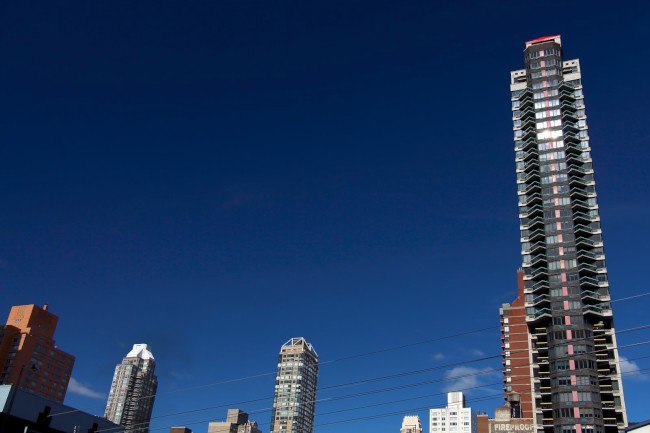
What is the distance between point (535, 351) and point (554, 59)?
83.2m

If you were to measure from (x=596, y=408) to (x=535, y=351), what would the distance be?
2137 centimetres

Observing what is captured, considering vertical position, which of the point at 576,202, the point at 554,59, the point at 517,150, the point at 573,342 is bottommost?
the point at 573,342

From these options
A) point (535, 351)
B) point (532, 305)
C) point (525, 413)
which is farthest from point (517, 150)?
point (525, 413)

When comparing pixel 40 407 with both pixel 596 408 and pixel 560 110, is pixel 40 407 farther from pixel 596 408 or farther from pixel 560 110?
pixel 560 110

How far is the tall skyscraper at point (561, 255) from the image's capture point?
13262 centimetres

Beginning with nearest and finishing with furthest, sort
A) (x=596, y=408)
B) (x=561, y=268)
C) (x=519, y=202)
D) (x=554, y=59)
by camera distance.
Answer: (x=596, y=408)
(x=561, y=268)
(x=519, y=202)
(x=554, y=59)

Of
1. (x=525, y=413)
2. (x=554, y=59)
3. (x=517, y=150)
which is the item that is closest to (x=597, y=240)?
(x=517, y=150)

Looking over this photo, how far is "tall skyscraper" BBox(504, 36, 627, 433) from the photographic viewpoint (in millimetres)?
132625

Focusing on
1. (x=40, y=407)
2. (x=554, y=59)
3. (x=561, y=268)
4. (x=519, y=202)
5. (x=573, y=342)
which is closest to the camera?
(x=40, y=407)

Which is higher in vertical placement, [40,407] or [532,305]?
[532,305]

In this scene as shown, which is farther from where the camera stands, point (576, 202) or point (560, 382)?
point (576, 202)

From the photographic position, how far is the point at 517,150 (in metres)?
170

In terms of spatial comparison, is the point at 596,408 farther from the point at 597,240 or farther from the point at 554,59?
the point at 554,59

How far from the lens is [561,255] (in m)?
150
